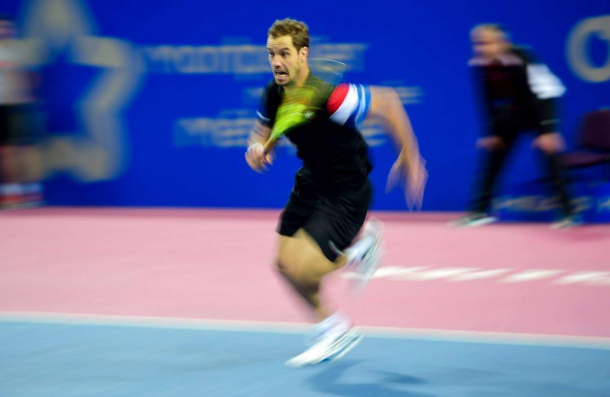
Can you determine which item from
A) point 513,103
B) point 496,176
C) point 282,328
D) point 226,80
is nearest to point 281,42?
point 282,328

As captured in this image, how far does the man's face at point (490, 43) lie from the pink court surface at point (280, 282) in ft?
5.69

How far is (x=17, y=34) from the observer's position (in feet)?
42.9

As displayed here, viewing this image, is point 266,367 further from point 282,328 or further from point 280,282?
point 280,282

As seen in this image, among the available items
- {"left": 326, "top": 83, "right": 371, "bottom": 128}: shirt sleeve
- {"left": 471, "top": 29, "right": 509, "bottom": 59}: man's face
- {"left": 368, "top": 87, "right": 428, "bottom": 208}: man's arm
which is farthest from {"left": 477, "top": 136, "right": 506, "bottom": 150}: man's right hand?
{"left": 326, "top": 83, "right": 371, "bottom": 128}: shirt sleeve

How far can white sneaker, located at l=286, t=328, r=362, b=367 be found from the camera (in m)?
5.27

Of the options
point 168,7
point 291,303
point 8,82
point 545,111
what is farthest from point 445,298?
point 8,82

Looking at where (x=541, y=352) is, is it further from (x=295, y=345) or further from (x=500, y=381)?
(x=295, y=345)

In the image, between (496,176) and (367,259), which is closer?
(367,259)

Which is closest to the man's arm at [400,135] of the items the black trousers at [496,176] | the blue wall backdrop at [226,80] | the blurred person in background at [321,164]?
the blurred person in background at [321,164]

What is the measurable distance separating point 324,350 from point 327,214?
0.69 metres

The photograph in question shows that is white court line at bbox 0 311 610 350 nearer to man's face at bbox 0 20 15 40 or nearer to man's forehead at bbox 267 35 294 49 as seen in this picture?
man's forehead at bbox 267 35 294 49

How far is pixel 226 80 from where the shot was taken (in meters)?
12.2

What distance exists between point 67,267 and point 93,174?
4363mm

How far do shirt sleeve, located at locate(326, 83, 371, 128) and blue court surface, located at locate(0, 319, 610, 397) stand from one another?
125cm
